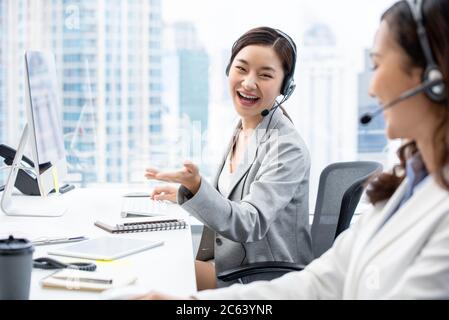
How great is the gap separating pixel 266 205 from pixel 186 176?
30 cm

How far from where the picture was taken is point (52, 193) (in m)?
2.69

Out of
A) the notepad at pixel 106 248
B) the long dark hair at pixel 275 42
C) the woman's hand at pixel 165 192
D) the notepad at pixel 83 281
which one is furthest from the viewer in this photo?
the woman's hand at pixel 165 192

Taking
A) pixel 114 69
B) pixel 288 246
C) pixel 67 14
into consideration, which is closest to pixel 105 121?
pixel 114 69

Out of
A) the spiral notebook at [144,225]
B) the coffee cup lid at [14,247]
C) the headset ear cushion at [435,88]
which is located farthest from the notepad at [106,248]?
the headset ear cushion at [435,88]

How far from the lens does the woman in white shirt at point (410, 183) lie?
99cm

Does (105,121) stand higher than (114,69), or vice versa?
(114,69)

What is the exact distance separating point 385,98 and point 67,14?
247 centimetres

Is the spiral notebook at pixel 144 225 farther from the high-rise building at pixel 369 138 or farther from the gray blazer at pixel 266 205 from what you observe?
the high-rise building at pixel 369 138

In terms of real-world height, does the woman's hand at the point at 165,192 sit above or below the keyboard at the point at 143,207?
above

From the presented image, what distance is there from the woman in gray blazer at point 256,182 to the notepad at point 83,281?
0.47 m

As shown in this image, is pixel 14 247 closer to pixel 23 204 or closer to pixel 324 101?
pixel 23 204

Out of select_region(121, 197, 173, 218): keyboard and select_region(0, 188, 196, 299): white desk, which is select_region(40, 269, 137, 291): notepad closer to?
select_region(0, 188, 196, 299): white desk

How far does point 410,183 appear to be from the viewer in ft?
3.81
